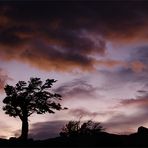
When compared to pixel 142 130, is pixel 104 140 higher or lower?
lower

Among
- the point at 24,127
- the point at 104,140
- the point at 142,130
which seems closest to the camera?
the point at 104,140

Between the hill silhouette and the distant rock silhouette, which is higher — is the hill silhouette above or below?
below

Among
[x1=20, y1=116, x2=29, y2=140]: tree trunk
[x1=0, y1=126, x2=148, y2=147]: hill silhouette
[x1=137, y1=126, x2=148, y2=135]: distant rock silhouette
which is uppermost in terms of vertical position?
[x1=20, y1=116, x2=29, y2=140]: tree trunk

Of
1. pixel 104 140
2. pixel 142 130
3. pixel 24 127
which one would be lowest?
pixel 104 140

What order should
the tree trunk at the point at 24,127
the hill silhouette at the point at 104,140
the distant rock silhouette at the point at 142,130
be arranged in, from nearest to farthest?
the hill silhouette at the point at 104,140, the distant rock silhouette at the point at 142,130, the tree trunk at the point at 24,127

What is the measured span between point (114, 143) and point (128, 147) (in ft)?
13.1

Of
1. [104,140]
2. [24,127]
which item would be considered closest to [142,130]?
[104,140]

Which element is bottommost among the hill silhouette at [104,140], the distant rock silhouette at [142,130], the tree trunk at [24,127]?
the hill silhouette at [104,140]

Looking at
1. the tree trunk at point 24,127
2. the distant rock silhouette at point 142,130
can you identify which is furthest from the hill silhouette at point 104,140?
the tree trunk at point 24,127

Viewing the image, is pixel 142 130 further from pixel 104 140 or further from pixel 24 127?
pixel 24 127

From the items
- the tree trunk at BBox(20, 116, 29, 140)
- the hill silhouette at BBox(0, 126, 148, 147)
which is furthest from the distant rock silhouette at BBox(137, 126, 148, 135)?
the tree trunk at BBox(20, 116, 29, 140)

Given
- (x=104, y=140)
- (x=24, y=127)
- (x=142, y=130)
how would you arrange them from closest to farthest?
1. (x=104, y=140)
2. (x=142, y=130)
3. (x=24, y=127)

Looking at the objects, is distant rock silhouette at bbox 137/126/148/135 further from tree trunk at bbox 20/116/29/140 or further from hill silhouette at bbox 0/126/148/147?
tree trunk at bbox 20/116/29/140

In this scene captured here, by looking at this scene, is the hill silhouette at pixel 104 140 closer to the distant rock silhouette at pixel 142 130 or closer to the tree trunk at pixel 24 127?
the distant rock silhouette at pixel 142 130
